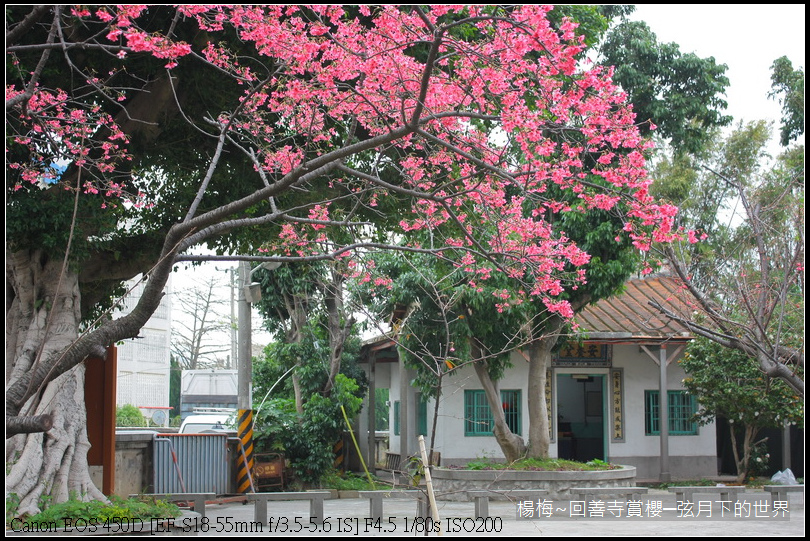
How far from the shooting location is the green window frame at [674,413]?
1972cm

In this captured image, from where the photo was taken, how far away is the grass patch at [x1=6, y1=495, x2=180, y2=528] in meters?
8.96

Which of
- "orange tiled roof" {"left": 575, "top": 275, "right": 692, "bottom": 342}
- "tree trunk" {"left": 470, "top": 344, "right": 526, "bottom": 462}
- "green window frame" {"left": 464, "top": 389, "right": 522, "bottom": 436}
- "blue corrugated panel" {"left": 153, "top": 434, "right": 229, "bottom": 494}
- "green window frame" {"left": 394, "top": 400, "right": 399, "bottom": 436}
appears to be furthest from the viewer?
"green window frame" {"left": 394, "top": 400, "right": 399, "bottom": 436}

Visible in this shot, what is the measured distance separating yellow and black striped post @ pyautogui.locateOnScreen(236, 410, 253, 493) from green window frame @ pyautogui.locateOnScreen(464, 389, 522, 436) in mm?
5057

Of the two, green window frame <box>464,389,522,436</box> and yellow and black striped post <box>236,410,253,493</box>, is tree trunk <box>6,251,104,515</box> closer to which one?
yellow and black striped post <box>236,410,253,493</box>

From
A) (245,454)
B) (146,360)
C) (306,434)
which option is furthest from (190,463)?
(146,360)

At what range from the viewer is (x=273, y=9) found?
8.51m

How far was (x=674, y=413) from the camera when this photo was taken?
19922 mm

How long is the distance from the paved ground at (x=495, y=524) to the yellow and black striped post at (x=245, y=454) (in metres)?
1.37

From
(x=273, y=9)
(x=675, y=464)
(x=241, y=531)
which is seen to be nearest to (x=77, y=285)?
(x=241, y=531)

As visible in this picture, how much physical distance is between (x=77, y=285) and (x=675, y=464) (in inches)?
563

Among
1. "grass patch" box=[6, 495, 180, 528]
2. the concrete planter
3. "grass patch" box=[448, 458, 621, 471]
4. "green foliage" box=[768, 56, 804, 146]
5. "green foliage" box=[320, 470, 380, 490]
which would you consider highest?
Answer: "green foliage" box=[768, 56, 804, 146]

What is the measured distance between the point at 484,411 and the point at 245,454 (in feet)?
18.6

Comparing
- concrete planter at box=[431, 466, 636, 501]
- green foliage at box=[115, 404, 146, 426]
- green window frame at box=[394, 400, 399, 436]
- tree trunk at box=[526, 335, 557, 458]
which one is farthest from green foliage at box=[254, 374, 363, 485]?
green foliage at box=[115, 404, 146, 426]

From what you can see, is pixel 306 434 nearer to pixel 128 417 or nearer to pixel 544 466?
pixel 544 466
